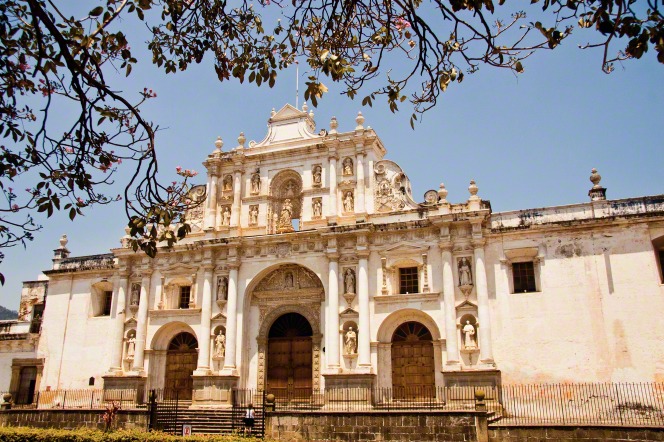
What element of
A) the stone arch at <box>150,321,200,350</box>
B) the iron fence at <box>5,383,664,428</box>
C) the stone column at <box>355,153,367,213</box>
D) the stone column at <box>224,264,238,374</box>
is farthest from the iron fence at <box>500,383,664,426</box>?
the stone arch at <box>150,321,200,350</box>

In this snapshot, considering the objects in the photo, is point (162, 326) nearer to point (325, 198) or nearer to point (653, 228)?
point (325, 198)

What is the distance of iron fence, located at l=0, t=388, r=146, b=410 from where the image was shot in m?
24.2

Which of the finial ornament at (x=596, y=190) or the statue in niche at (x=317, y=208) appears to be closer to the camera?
the finial ornament at (x=596, y=190)

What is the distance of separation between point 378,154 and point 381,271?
17.3ft

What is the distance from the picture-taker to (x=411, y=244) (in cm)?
2284

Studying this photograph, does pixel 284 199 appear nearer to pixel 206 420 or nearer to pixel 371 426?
pixel 206 420

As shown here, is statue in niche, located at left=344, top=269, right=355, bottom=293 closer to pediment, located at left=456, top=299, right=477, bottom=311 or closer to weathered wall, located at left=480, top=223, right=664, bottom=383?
pediment, located at left=456, top=299, right=477, bottom=311

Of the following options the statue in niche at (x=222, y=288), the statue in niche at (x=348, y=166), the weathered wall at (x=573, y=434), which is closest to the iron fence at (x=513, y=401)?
the weathered wall at (x=573, y=434)

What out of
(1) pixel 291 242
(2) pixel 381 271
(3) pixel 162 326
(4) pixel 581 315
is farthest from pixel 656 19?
(3) pixel 162 326

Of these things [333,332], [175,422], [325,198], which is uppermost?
[325,198]

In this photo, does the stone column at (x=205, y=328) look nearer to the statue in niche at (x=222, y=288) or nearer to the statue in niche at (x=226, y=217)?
the statue in niche at (x=222, y=288)

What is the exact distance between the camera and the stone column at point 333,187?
24344mm

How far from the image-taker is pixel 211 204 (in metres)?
26.4

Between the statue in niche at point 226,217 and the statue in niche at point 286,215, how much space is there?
224 cm
